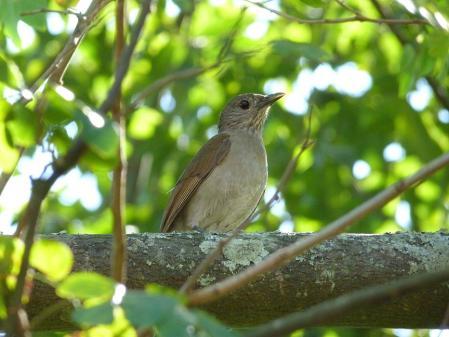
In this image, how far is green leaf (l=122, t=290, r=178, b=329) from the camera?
2.19 m

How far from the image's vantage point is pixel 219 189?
24.4 feet

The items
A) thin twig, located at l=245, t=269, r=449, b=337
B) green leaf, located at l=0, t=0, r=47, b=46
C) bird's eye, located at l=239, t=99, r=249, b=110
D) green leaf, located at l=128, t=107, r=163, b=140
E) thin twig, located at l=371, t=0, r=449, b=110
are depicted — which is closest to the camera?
thin twig, located at l=245, t=269, r=449, b=337

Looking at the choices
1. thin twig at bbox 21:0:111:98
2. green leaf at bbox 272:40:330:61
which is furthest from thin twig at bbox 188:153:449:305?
green leaf at bbox 272:40:330:61

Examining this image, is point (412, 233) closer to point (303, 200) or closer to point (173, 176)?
point (303, 200)

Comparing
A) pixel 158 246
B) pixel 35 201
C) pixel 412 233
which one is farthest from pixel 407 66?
pixel 35 201

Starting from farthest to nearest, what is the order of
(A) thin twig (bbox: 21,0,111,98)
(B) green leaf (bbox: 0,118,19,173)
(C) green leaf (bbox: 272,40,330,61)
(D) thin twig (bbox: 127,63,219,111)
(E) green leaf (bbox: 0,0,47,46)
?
1. (C) green leaf (bbox: 272,40,330,61)
2. (E) green leaf (bbox: 0,0,47,46)
3. (A) thin twig (bbox: 21,0,111,98)
4. (D) thin twig (bbox: 127,63,219,111)
5. (B) green leaf (bbox: 0,118,19,173)

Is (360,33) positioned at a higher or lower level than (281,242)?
higher

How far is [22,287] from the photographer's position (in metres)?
2.29

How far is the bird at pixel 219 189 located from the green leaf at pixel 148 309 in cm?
501

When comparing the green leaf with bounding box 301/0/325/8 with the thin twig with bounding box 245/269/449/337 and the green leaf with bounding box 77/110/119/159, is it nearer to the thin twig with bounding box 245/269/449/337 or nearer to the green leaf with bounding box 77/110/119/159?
the green leaf with bounding box 77/110/119/159

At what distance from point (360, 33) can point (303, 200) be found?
7.34ft

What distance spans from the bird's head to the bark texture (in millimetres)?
3933

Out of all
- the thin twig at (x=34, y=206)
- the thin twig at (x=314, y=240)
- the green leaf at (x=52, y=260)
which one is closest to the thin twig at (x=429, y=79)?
the thin twig at (x=314, y=240)

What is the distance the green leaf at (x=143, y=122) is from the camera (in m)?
9.70
